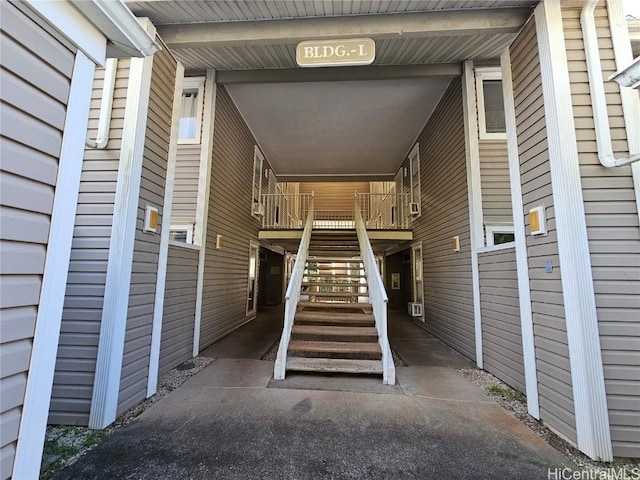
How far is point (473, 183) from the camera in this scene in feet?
12.8

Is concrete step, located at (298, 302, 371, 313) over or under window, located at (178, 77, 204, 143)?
under

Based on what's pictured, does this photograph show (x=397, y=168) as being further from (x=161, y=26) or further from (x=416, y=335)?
(x=161, y=26)

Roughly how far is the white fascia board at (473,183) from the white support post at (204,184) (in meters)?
3.90

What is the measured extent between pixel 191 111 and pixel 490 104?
4.76m

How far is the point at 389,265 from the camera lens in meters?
10.3

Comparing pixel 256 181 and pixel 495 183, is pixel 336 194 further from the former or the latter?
pixel 495 183

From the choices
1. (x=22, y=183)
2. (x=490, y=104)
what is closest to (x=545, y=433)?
(x=22, y=183)

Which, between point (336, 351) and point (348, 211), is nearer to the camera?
point (336, 351)

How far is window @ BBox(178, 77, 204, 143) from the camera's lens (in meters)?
4.47

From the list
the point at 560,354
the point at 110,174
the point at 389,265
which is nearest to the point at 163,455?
the point at 110,174

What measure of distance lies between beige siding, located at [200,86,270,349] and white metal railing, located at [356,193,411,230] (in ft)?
9.35

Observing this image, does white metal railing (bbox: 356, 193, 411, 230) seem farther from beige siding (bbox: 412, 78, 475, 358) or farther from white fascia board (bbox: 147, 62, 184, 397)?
white fascia board (bbox: 147, 62, 184, 397)

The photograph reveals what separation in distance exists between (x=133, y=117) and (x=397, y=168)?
732 cm

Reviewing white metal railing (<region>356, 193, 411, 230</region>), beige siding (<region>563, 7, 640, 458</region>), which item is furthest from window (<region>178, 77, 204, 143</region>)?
beige siding (<region>563, 7, 640, 458</region>)
